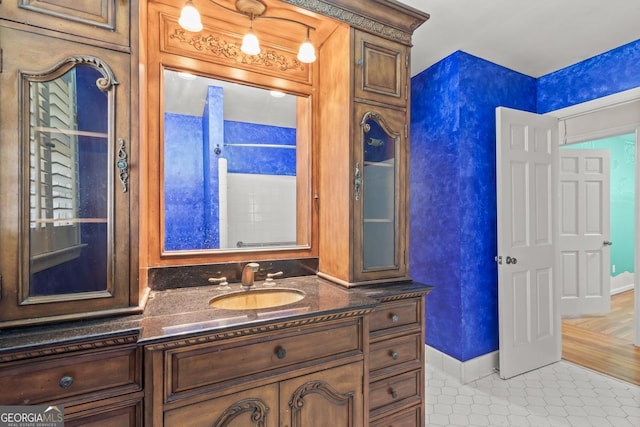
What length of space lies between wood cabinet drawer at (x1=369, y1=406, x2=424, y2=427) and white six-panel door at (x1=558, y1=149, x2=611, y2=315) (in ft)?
10.5

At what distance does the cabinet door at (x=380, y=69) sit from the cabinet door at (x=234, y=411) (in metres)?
1.45

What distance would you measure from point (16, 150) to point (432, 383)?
2.76 m

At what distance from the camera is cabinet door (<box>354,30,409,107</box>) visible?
64.1 inches

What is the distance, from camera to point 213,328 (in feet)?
3.40

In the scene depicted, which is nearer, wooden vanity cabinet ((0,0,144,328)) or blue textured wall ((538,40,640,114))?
wooden vanity cabinet ((0,0,144,328))

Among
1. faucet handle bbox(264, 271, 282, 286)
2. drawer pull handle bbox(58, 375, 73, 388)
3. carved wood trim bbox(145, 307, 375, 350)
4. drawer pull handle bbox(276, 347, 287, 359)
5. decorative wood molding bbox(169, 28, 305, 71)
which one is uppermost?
decorative wood molding bbox(169, 28, 305, 71)

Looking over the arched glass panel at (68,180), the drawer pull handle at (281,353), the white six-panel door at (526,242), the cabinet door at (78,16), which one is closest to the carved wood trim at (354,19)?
the cabinet door at (78,16)

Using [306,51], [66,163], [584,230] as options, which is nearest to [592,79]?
[584,230]

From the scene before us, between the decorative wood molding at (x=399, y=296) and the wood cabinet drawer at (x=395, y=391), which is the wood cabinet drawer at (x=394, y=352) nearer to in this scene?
the wood cabinet drawer at (x=395, y=391)

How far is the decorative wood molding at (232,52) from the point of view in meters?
1.57

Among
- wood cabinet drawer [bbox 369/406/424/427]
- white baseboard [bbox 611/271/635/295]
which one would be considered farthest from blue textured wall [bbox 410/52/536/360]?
white baseboard [bbox 611/271/635/295]

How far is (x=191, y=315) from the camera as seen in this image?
116cm

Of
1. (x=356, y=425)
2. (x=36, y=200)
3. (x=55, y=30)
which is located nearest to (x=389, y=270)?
(x=356, y=425)

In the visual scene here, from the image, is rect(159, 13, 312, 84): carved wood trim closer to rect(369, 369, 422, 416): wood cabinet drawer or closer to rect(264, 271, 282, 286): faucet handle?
rect(264, 271, 282, 286): faucet handle
